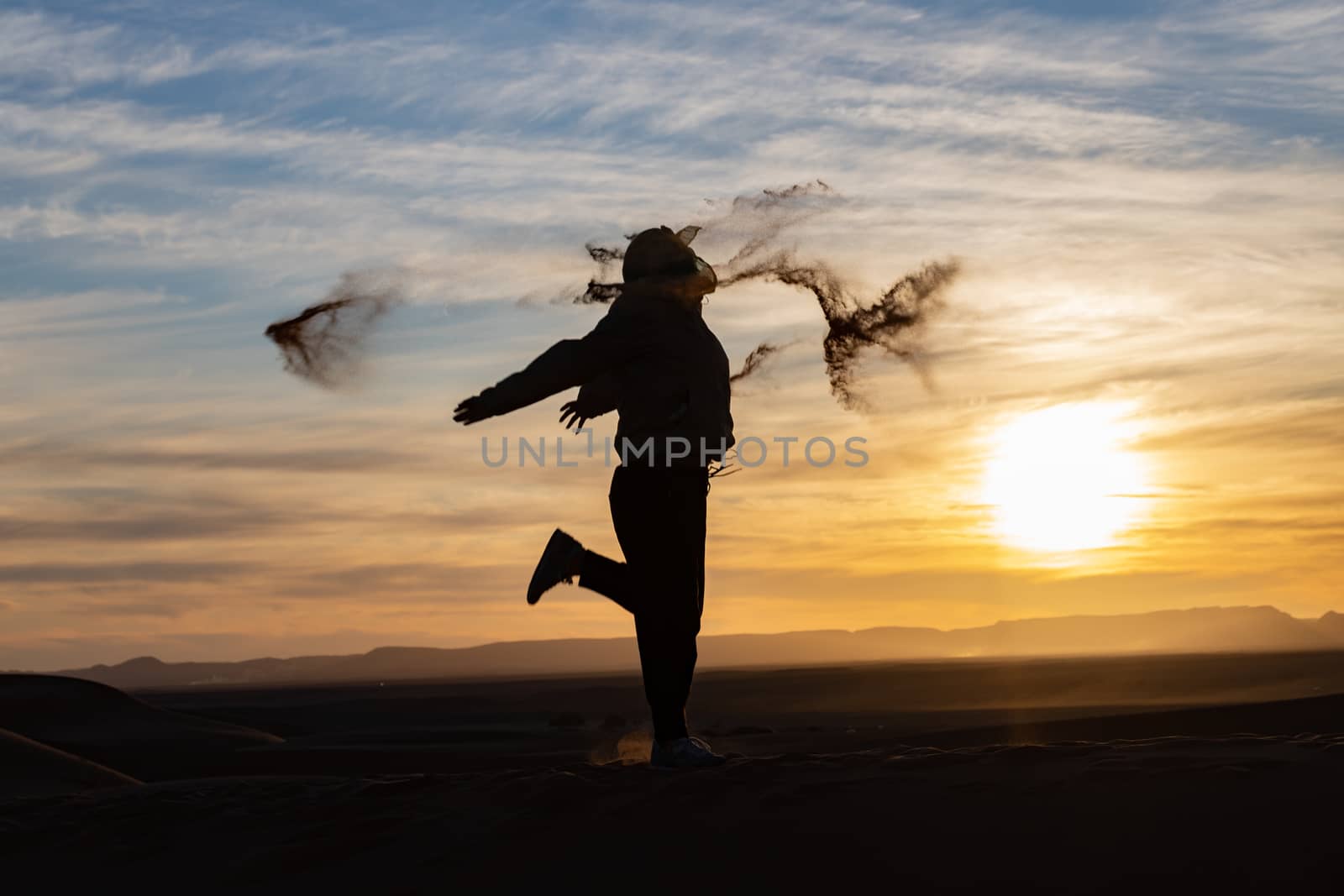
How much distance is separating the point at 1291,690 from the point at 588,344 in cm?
4264

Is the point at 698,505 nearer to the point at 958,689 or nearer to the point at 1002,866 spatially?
the point at 1002,866

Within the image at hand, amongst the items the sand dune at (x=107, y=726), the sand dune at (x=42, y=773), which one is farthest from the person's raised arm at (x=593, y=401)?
the sand dune at (x=107, y=726)

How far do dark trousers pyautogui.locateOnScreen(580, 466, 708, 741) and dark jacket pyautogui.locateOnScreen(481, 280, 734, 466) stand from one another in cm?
12

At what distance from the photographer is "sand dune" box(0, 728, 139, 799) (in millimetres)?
11727

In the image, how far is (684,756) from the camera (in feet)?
20.5

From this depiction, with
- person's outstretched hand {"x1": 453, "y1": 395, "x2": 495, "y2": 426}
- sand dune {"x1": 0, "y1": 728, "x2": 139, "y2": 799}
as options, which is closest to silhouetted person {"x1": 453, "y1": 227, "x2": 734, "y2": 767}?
person's outstretched hand {"x1": 453, "y1": 395, "x2": 495, "y2": 426}

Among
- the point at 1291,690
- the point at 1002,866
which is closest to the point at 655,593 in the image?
the point at 1002,866

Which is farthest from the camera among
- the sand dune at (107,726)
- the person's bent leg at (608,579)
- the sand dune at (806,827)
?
the sand dune at (107,726)

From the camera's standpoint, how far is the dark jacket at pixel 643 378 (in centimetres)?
657

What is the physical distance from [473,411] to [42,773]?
312 inches

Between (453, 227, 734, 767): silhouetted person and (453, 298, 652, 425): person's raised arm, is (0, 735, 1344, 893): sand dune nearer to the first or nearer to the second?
(453, 227, 734, 767): silhouetted person

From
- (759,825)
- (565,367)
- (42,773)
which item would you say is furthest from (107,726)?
(759,825)

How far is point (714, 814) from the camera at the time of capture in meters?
4.94

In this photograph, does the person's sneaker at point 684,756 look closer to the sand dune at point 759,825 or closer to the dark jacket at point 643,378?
the sand dune at point 759,825
